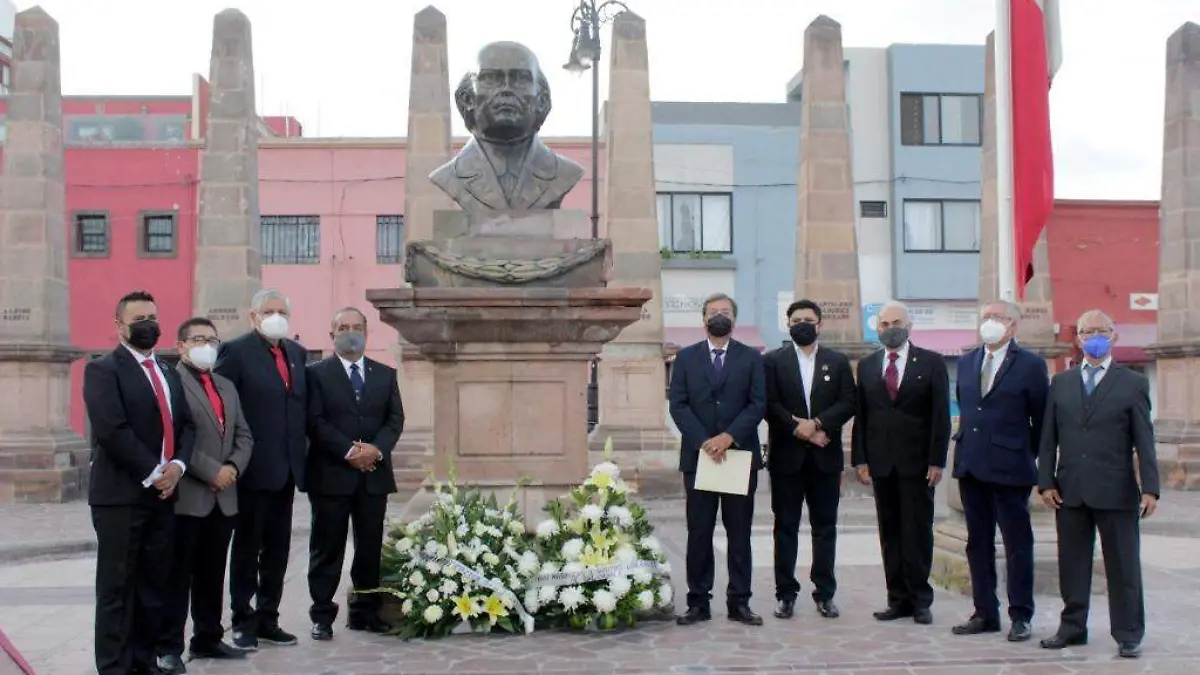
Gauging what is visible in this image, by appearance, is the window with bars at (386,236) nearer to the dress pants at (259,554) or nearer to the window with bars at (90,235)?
the window with bars at (90,235)

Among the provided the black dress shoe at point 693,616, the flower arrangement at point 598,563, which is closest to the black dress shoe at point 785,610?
the black dress shoe at point 693,616

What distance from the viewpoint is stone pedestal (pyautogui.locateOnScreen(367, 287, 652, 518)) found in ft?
22.5

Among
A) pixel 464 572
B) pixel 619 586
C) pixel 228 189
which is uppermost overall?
pixel 228 189

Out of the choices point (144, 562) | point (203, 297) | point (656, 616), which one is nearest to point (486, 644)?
point (656, 616)

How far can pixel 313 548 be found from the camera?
6844 mm

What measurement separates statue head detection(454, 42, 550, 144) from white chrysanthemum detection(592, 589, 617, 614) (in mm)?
2824

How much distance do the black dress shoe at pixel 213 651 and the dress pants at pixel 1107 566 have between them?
4448mm

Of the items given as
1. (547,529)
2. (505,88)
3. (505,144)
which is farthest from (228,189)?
(547,529)

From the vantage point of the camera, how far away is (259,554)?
684cm

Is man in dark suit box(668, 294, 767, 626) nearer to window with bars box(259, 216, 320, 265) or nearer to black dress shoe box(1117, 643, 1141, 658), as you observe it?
black dress shoe box(1117, 643, 1141, 658)

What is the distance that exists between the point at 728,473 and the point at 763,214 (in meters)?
24.2

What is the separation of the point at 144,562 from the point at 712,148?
84.7 ft

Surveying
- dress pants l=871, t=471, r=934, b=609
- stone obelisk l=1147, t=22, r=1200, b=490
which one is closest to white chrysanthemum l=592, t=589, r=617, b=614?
dress pants l=871, t=471, r=934, b=609

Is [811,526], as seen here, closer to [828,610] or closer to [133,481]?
[828,610]
